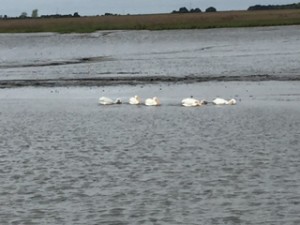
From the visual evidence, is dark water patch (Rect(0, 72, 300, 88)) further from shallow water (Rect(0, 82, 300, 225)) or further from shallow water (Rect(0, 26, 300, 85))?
shallow water (Rect(0, 82, 300, 225))

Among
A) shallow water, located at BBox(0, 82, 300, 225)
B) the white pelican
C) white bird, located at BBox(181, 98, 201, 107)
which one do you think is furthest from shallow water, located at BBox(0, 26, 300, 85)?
shallow water, located at BBox(0, 82, 300, 225)

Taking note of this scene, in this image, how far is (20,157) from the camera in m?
17.6

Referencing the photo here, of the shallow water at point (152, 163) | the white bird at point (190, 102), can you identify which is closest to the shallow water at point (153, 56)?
the white bird at point (190, 102)

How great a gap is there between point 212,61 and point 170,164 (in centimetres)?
2998

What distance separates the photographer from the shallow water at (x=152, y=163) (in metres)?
12.7

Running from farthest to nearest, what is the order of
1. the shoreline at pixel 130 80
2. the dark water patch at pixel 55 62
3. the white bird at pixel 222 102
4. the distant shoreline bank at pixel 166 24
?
the distant shoreline bank at pixel 166 24
the dark water patch at pixel 55 62
the shoreline at pixel 130 80
the white bird at pixel 222 102

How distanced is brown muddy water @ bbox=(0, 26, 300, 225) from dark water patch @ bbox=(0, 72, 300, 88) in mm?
48

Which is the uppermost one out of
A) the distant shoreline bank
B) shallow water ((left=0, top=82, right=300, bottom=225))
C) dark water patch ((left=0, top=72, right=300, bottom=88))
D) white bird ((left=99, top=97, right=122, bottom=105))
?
shallow water ((left=0, top=82, right=300, bottom=225))

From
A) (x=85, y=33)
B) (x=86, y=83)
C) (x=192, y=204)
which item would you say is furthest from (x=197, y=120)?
(x=85, y=33)

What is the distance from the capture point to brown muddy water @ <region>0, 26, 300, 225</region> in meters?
12.8

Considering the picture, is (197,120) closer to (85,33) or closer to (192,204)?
(192,204)

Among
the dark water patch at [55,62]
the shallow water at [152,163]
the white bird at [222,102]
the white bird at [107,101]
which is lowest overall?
the dark water patch at [55,62]

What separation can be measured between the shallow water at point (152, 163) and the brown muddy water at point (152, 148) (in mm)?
24

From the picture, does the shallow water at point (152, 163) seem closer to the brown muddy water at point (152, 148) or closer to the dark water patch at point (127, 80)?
the brown muddy water at point (152, 148)
